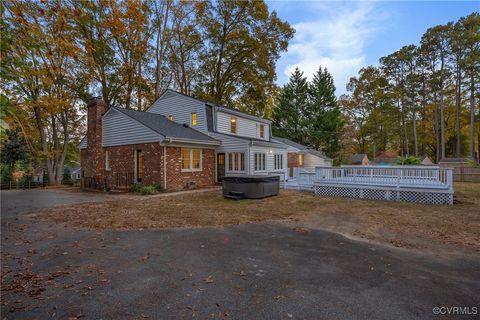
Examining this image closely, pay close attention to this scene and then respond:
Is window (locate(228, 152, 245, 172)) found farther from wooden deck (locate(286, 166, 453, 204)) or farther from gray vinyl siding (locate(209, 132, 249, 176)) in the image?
wooden deck (locate(286, 166, 453, 204))

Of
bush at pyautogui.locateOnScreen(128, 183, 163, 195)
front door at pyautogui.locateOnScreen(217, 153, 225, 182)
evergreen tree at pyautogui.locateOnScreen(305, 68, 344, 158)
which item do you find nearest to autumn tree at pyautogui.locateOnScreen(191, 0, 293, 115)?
evergreen tree at pyautogui.locateOnScreen(305, 68, 344, 158)

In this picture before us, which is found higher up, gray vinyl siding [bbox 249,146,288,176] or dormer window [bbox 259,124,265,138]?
dormer window [bbox 259,124,265,138]

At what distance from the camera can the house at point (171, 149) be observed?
46.2ft

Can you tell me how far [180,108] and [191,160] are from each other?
19.2 feet

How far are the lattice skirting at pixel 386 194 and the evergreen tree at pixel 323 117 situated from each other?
68.1ft

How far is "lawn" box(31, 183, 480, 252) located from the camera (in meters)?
5.88

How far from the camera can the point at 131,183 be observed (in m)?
14.9

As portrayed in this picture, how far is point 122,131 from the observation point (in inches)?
610

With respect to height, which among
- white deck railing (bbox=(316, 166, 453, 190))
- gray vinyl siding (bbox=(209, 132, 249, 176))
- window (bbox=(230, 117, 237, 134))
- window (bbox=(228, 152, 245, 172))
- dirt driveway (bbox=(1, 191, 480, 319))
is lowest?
dirt driveway (bbox=(1, 191, 480, 319))

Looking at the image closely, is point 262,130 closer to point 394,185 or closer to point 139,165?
point 139,165

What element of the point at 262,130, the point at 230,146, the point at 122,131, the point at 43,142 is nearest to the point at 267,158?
the point at 230,146

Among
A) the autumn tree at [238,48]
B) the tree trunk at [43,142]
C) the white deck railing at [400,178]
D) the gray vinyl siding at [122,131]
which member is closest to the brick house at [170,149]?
the gray vinyl siding at [122,131]

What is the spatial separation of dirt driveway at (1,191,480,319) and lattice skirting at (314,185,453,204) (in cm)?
681

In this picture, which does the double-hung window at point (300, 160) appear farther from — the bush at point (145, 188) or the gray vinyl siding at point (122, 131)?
the gray vinyl siding at point (122, 131)
